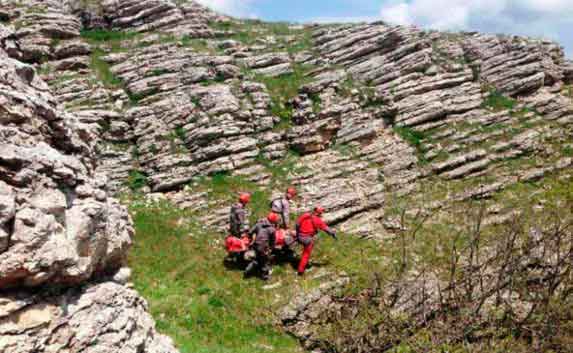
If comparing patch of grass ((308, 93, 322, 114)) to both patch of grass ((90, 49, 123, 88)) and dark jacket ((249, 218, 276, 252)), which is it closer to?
dark jacket ((249, 218, 276, 252))

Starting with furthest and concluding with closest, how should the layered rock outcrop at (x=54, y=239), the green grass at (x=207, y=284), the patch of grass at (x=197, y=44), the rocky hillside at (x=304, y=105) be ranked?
the patch of grass at (x=197, y=44)
the rocky hillside at (x=304, y=105)
the green grass at (x=207, y=284)
the layered rock outcrop at (x=54, y=239)

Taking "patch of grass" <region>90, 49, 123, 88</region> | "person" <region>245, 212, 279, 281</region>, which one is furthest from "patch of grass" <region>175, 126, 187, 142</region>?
"person" <region>245, 212, 279, 281</region>

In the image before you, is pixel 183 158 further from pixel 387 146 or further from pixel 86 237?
pixel 86 237

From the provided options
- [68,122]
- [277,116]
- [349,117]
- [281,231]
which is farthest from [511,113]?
[68,122]

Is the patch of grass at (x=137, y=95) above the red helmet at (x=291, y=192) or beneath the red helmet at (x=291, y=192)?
above

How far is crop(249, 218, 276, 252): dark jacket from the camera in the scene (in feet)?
57.2

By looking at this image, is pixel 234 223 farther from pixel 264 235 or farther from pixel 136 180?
pixel 136 180

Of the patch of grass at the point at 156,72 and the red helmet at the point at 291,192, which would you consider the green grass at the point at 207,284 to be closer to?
the red helmet at the point at 291,192

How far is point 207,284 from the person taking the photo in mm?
17562

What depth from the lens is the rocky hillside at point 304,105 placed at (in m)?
22.8

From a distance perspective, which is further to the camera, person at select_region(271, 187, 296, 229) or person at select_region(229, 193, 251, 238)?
person at select_region(271, 187, 296, 229)

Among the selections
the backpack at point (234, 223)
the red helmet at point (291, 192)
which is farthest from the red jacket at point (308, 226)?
the red helmet at point (291, 192)

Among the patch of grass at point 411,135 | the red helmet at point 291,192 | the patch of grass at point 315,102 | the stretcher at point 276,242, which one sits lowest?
the stretcher at point 276,242

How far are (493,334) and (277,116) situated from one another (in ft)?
54.9
